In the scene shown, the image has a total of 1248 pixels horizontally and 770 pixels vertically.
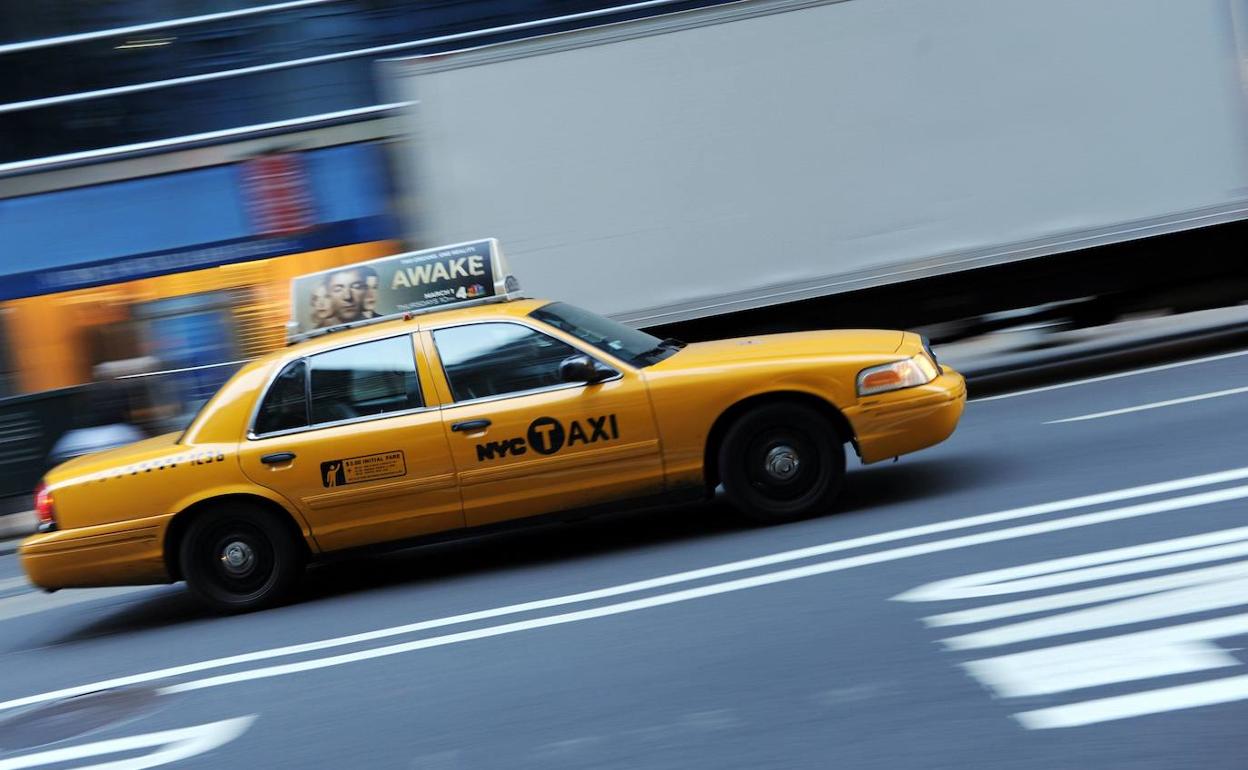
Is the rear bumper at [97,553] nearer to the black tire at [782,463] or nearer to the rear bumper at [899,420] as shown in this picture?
the black tire at [782,463]

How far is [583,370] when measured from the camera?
6898 millimetres

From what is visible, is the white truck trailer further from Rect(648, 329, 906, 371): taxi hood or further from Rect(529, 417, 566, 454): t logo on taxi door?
Rect(529, 417, 566, 454): t logo on taxi door

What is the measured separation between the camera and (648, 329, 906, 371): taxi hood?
278 inches

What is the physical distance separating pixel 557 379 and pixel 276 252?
10264 millimetres

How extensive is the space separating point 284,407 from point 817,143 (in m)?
5.65

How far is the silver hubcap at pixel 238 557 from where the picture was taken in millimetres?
7191

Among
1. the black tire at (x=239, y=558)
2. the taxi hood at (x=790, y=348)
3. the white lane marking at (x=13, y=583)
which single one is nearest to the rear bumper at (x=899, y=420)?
the taxi hood at (x=790, y=348)

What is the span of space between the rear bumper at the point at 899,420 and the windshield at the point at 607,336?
120cm

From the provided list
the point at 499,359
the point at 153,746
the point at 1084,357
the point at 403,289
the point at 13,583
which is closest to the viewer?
the point at 153,746

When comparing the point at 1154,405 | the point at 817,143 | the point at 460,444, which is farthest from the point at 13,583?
the point at 1154,405

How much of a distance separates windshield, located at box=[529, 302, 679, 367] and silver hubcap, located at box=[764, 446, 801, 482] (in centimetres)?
86

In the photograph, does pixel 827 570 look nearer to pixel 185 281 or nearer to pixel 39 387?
pixel 185 281

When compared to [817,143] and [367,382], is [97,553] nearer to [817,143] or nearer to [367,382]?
[367,382]

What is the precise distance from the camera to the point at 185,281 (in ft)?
53.9
